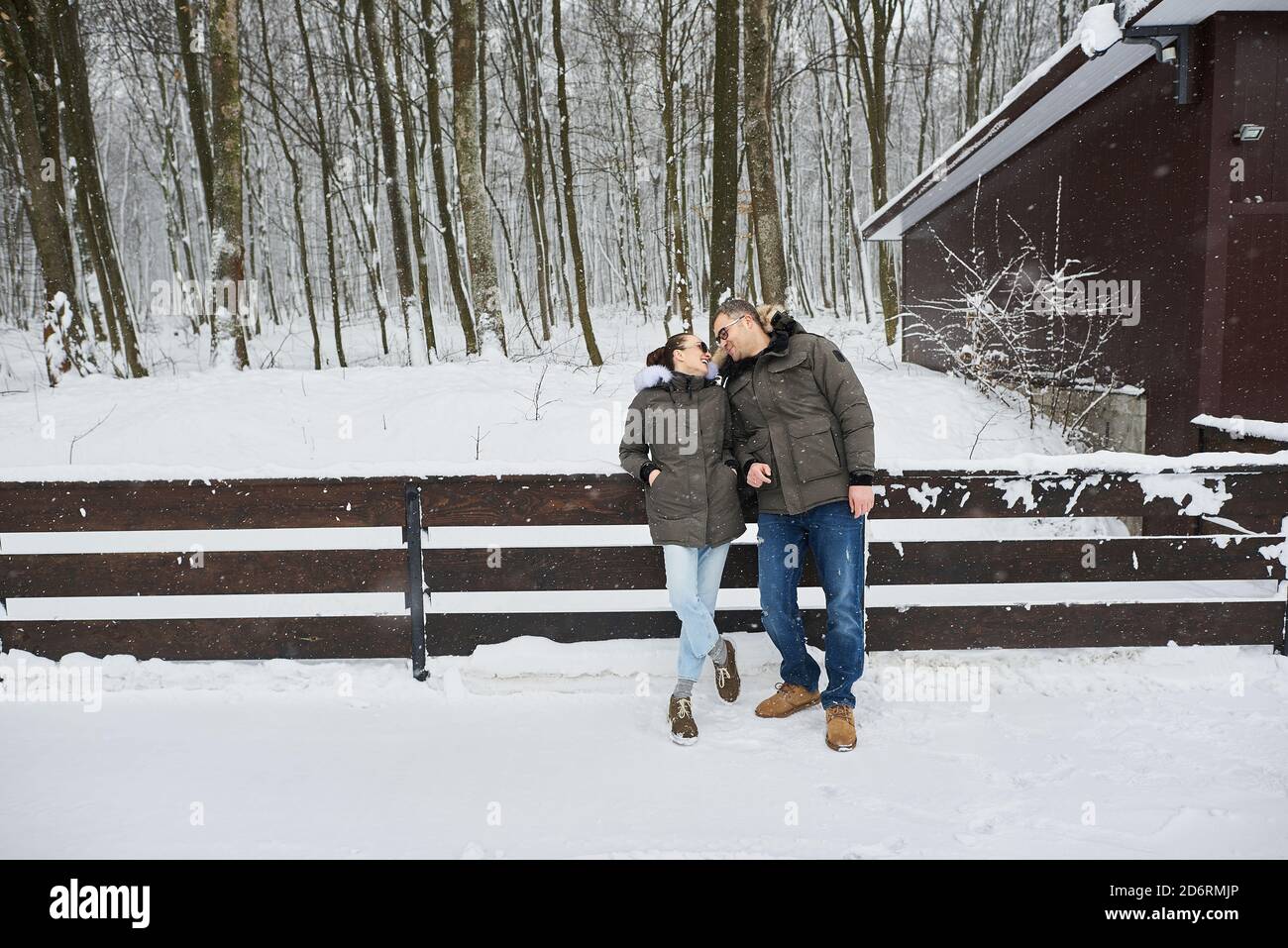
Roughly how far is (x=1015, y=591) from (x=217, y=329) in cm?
1024

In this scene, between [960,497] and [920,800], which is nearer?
[920,800]

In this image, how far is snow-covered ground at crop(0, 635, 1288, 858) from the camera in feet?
9.95

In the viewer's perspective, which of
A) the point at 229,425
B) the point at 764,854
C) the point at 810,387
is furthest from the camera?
the point at 229,425

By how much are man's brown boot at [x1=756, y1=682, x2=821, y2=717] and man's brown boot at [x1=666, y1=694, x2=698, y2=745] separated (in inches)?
15.8

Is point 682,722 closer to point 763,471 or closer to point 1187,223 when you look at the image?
point 763,471

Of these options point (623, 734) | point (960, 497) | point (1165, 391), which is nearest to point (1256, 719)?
point (960, 497)

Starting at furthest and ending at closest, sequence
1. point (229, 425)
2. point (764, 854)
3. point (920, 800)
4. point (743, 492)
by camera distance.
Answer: point (229, 425)
point (743, 492)
point (920, 800)
point (764, 854)

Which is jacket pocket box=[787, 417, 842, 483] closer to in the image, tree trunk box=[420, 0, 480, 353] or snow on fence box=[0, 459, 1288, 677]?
snow on fence box=[0, 459, 1288, 677]

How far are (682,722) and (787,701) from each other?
23.8 inches

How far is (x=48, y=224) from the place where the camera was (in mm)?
11086

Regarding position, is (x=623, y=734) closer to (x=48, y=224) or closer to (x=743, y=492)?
(x=743, y=492)

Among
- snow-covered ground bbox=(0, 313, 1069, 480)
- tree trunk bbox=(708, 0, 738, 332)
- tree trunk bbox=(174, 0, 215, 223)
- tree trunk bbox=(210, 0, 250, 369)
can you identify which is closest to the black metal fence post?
snow-covered ground bbox=(0, 313, 1069, 480)

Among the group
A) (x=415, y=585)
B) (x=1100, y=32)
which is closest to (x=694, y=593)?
(x=415, y=585)

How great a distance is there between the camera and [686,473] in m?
3.95
